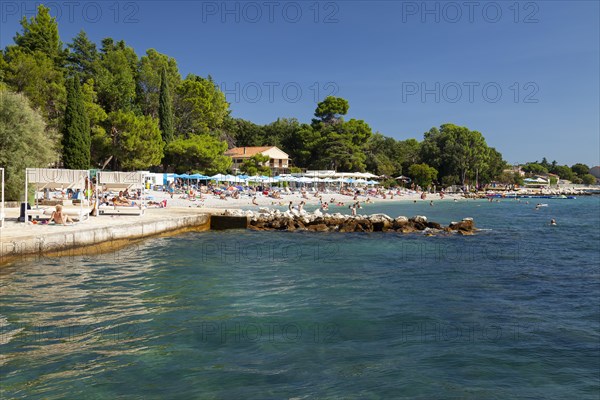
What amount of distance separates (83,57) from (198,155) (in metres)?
15.8

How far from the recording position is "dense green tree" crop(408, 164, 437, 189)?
83.6 meters

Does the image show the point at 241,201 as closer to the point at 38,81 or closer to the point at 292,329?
the point at 38,81

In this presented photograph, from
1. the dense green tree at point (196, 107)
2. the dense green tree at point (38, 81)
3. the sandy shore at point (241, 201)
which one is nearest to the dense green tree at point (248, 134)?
the dense green tree at point (196, 107)

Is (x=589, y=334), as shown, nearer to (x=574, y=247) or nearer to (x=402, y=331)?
(x=402, y=331)

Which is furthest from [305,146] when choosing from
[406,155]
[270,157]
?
[406,155]

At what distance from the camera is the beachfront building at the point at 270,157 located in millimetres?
73500

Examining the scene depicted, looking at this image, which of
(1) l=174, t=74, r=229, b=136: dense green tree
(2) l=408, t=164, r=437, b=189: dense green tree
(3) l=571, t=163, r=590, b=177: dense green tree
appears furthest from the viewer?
(3) l=571, t=163, r=590, b=177: dense green tree

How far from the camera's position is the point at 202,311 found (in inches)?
Answer: 365

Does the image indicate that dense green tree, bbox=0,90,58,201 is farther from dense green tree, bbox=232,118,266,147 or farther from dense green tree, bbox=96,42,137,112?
dense green tree, bbox=232,118,266,147

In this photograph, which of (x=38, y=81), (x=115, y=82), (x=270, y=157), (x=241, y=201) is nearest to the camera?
(x=38, y=81)

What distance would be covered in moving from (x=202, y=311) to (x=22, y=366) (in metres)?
3.47

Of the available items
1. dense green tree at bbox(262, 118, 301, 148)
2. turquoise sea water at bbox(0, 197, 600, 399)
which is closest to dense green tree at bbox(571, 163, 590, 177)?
dense green tree at bbox(262, 118, 301, 148)

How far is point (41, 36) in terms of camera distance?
43875 millimetres

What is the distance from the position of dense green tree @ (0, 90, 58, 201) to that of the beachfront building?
4879 centimetres
